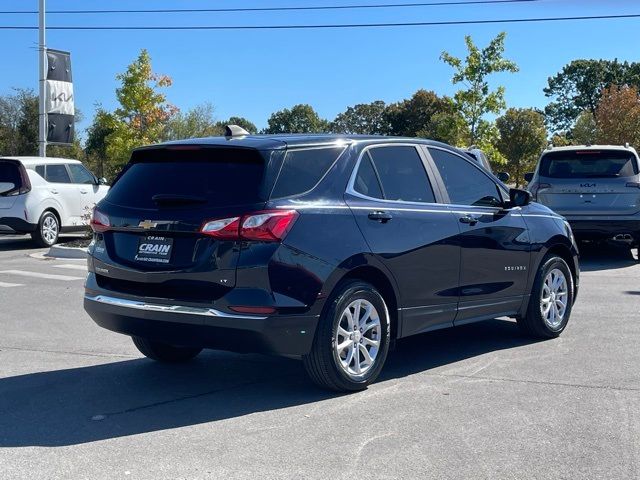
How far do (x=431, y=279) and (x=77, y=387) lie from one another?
2760mm

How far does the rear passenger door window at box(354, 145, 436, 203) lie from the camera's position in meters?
5.84

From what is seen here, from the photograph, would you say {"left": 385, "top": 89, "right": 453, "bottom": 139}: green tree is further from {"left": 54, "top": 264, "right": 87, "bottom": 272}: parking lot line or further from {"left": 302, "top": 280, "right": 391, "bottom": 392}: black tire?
{"left": 302, "top": 280, "right": 391, "bottom": 392}: black tire

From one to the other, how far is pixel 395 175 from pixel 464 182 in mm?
953

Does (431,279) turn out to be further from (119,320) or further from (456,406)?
(119,320)

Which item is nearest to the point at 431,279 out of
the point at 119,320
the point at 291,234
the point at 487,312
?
the point at 487,312

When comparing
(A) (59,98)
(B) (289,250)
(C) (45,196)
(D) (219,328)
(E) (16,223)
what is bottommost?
(E) (16,223)

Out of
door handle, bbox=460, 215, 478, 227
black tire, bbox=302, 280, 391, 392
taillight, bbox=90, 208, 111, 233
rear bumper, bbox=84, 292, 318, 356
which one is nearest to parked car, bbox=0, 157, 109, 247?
taillight, bbox=90, 208, 111, 233

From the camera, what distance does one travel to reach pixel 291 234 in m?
5.08

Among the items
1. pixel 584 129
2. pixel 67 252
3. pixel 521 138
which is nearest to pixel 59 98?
pixel 67 252

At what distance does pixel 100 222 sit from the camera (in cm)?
566

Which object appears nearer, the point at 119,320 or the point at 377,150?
the point at 119,320

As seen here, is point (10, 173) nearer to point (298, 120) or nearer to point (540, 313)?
point (540, 313)

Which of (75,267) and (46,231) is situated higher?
(46,231)

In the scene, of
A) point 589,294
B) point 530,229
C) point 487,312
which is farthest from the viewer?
point 589,294
